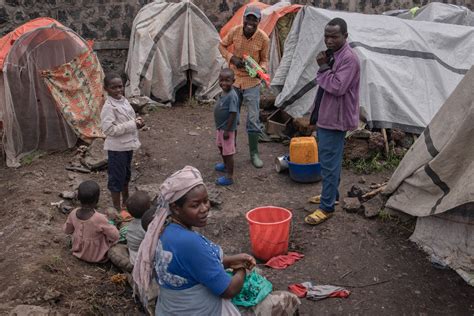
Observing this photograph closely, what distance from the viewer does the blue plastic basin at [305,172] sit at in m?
5.88

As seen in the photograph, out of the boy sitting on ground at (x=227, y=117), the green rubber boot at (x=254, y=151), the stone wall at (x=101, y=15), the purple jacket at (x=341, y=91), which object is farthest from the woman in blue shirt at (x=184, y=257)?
the stone wall at (x=101, y=15)

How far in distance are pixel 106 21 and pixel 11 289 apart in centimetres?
744

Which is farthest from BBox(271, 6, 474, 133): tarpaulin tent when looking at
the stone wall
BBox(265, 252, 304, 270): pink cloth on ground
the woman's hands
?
the woman's hands

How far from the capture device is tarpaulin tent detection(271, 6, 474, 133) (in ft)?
21.5

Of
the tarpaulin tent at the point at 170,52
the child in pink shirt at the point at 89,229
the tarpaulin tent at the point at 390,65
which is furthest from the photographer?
the tarpaulin tent at the point at 170,52

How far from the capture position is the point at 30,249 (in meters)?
4.23

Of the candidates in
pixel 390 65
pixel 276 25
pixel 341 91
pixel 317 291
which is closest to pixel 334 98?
pixel 341 91

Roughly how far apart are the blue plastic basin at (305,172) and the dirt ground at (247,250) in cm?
9

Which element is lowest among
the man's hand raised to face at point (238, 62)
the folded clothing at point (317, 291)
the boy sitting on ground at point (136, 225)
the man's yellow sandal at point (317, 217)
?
the man's yellow sandal at point (317, 217)

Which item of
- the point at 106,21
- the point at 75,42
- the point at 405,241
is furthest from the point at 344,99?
the point at 106,21

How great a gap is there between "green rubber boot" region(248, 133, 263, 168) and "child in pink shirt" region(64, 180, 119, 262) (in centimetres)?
274

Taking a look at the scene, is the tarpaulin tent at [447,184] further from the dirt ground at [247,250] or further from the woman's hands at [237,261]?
the woman's hands at [237,261]

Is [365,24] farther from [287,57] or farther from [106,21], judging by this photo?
[106,21]

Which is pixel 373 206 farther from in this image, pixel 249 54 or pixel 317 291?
pixel 249 54
